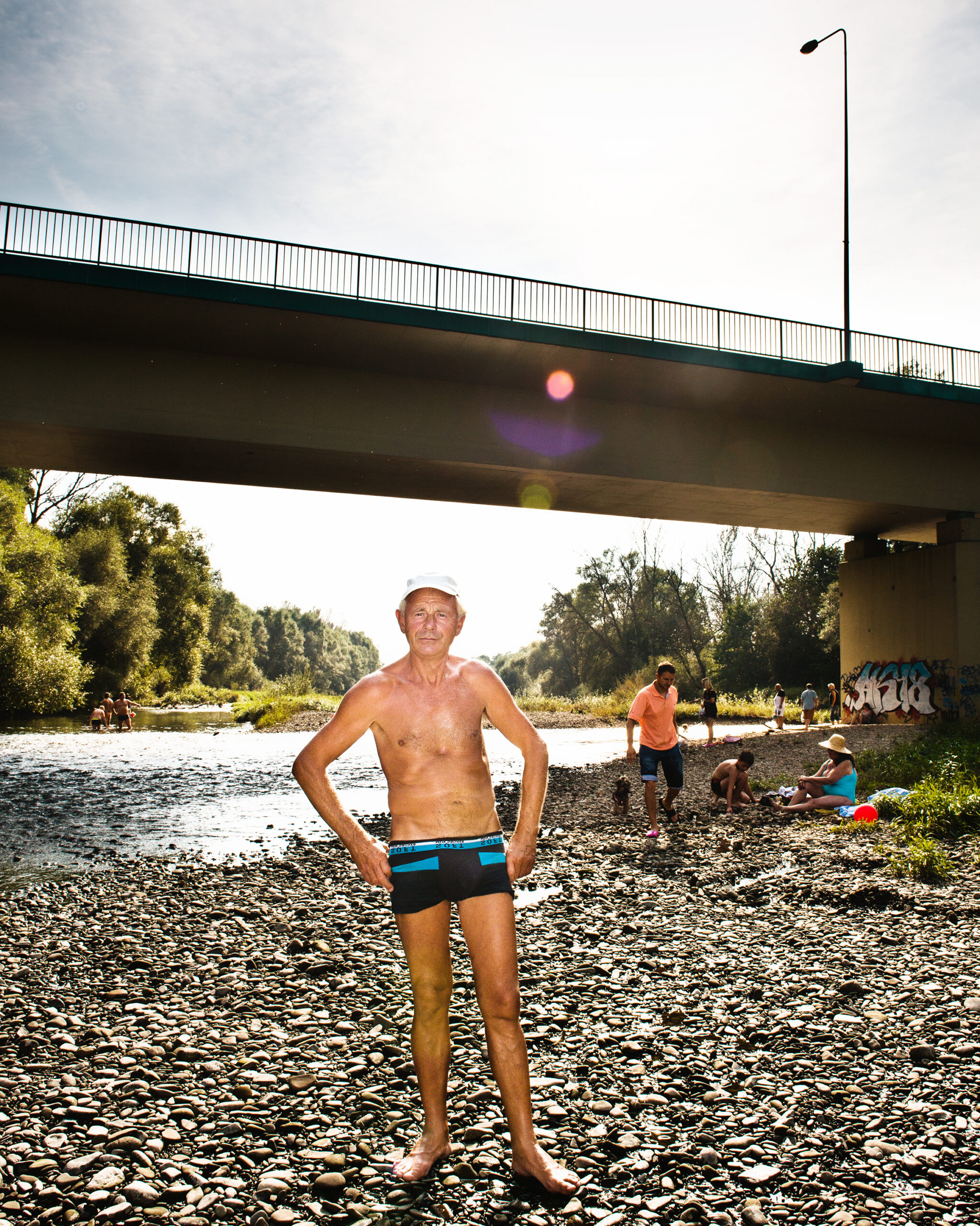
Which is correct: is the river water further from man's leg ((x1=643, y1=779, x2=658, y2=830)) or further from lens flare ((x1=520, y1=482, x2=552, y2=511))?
lens flare ((x1=520, y1=482, x2=552, y2=511))

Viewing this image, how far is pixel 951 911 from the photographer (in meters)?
6.46

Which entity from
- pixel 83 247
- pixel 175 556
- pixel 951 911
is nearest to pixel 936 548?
pixel 951 911

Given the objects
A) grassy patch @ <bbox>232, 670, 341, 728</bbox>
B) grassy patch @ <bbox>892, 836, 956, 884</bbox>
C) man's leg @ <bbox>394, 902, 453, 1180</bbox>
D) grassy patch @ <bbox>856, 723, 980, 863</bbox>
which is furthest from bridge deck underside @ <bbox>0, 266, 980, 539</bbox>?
grassy patch @ <bbox>232, 670, 341, 728</bbox>

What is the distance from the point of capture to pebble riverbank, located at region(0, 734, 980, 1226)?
306cm

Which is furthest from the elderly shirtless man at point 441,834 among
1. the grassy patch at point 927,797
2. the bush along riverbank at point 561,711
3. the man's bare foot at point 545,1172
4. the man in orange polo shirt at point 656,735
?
the bush along riverbank at point 561,711

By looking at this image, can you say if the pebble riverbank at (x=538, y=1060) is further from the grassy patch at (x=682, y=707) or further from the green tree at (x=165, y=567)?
the green tree at (x=165, y=567)

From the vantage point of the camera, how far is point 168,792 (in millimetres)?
16234

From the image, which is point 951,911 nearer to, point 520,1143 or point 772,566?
point 520,1143

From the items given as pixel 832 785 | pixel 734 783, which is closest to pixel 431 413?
pixel 734 783

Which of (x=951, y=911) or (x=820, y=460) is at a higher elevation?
(x=820, y=460)

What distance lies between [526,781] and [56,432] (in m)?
16.8

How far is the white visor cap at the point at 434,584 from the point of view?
3.48m

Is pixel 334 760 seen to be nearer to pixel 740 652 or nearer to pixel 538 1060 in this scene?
pixel 538 1060

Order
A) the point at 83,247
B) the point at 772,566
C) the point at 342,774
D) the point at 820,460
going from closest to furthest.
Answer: the point at 83,247, the point at 342,774, the point at 820,460, the point at 772,566
